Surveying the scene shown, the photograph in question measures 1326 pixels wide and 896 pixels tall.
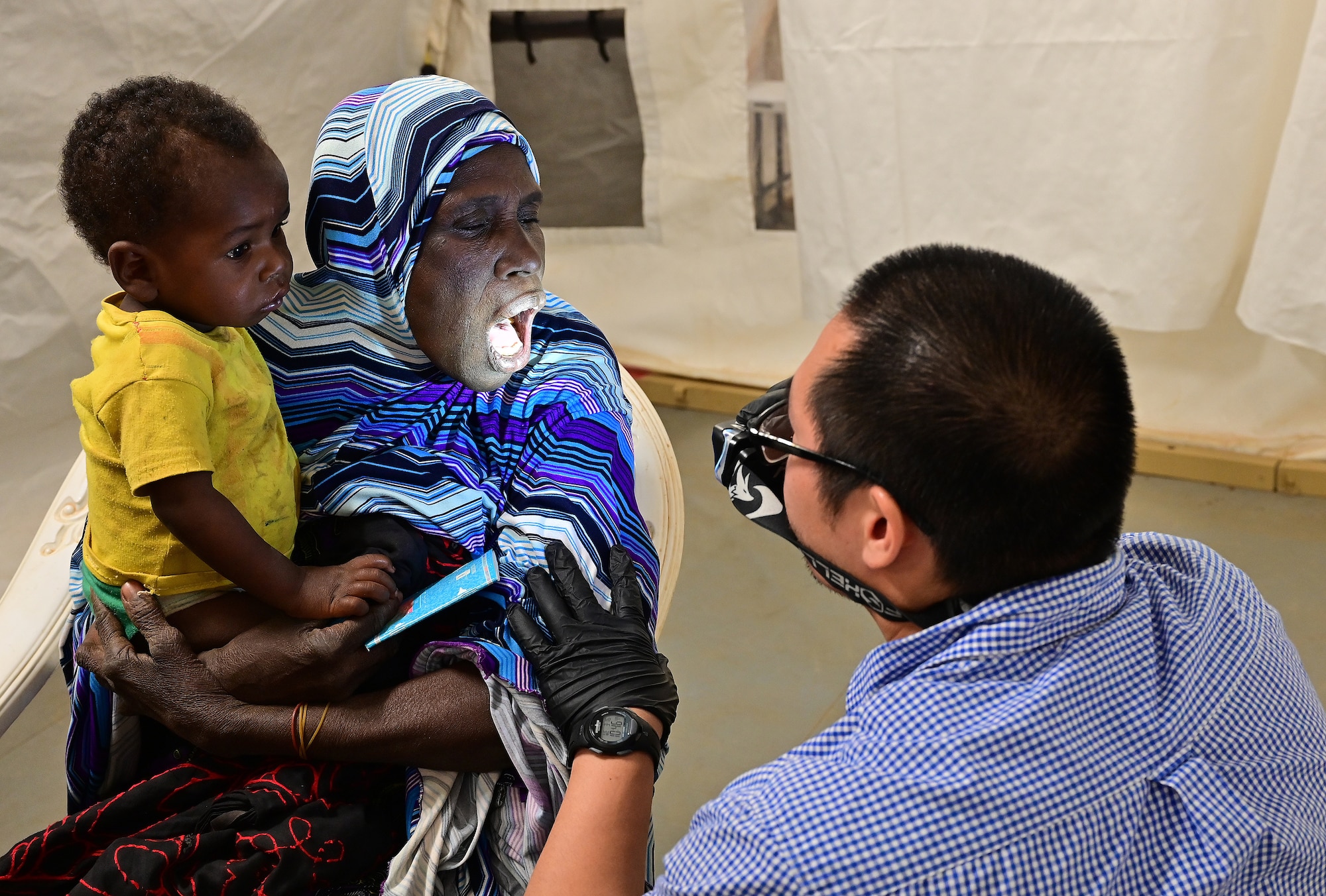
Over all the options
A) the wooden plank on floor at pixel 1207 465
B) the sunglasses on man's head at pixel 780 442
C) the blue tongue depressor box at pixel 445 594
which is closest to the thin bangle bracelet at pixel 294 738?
the blue tongue depressor box at pixel 445 594

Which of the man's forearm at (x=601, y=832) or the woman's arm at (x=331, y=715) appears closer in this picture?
the man's forearm at (x=601, y=832)

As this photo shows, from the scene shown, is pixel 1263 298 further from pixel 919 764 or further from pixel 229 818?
pixel 229 818

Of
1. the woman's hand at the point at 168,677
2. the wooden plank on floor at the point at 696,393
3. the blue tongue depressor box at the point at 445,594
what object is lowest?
the wooden plank on floor at the point at 696,393

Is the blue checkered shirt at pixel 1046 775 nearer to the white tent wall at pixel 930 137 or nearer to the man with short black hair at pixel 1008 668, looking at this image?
the man with short black hair at pixel 1008 668

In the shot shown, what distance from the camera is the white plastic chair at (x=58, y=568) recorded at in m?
1.85

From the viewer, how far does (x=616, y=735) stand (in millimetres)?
1277

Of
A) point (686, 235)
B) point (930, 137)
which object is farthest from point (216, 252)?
point (686, 235)

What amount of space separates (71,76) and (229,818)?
2.20 meters

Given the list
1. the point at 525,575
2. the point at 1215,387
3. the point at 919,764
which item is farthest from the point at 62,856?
the point at 1215,387

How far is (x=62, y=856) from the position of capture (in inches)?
54.8

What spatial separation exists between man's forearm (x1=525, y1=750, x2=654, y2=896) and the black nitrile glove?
0.24ft

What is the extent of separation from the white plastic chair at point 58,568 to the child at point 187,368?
0.51 metres

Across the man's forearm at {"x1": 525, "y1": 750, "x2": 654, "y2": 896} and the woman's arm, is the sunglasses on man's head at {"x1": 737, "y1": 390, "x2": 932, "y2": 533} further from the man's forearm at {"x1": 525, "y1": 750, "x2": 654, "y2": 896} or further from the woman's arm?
the woman's arm

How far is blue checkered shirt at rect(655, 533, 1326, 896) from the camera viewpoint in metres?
0.89
